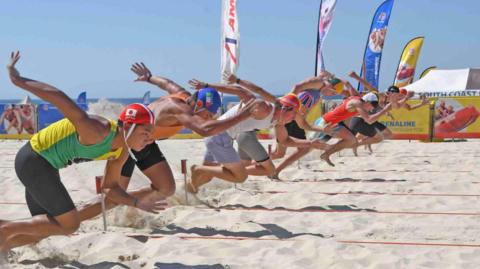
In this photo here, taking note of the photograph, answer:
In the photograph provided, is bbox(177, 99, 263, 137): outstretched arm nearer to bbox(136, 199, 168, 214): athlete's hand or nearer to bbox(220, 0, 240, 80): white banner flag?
bbox(136, 199, 168, 214): athlete's hand

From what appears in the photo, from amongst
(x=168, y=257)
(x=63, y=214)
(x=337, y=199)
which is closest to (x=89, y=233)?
(x=168, y=257)

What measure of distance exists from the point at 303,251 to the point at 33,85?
2103 millimetres

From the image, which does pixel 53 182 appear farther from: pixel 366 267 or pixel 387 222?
pixel 387 222

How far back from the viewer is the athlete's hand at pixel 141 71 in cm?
523

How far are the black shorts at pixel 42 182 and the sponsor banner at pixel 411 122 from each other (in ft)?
40.7

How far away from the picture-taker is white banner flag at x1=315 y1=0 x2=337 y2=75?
14840mm

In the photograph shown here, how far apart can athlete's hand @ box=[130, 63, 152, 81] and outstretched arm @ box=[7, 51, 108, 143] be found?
2048 millimetres

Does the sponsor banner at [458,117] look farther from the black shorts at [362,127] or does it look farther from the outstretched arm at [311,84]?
the outstretched arm at [311,84]

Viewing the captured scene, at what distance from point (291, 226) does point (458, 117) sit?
10973 mm

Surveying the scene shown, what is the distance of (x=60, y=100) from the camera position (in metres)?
3.06

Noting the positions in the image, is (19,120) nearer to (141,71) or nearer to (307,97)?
(307,97)

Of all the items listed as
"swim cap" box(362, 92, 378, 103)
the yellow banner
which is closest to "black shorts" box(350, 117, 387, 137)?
"swim cap" box(362, 92, 378, 103)

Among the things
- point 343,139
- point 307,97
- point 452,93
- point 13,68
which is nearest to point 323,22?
point 452,93

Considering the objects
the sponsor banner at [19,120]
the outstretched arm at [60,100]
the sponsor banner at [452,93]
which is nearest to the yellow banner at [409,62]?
the sponsor banner at [452,93]
